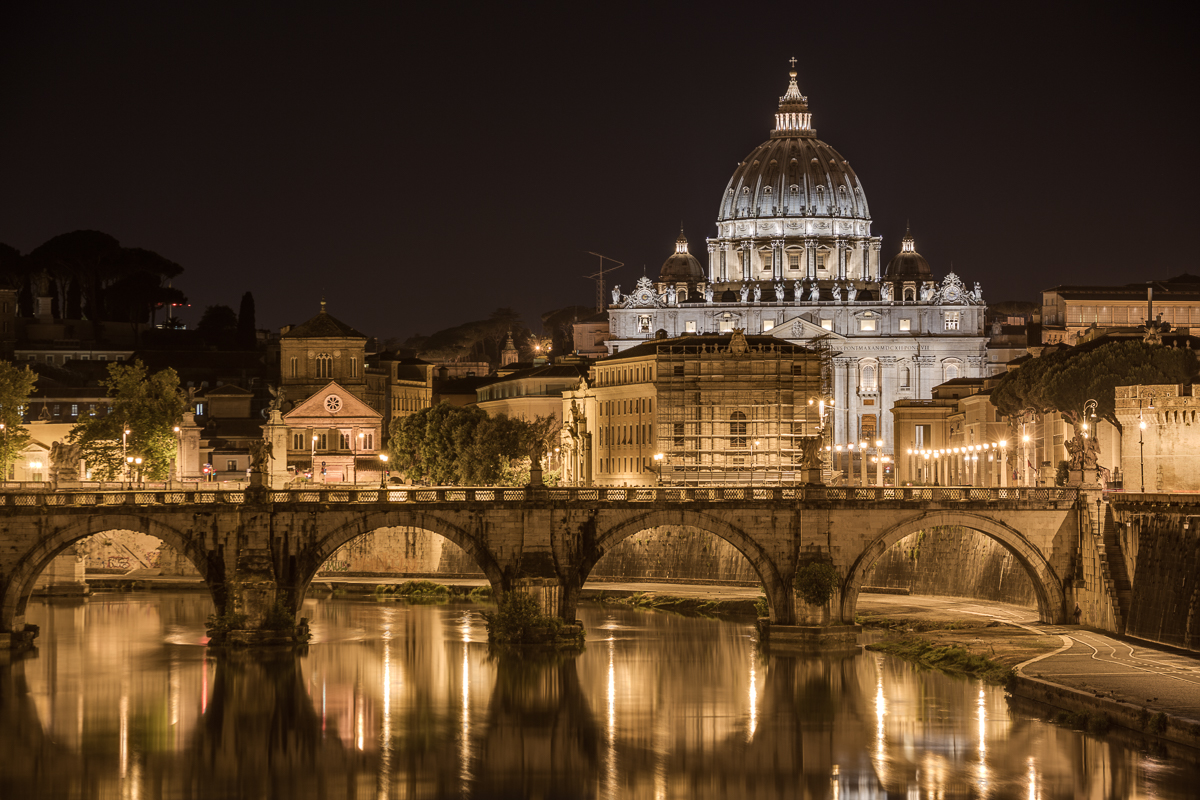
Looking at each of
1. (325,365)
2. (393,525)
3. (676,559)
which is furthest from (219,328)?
(393,525)

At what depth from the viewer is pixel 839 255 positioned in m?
198

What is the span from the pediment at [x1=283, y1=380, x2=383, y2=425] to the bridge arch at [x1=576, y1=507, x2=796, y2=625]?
49.6m

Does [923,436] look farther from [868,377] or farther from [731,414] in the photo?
[868,377]

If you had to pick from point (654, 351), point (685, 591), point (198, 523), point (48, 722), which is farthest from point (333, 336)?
point (48, 722)

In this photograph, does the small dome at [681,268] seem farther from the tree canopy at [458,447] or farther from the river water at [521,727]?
the river water at [521,727]

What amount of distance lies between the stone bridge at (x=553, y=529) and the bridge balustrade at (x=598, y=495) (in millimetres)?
87

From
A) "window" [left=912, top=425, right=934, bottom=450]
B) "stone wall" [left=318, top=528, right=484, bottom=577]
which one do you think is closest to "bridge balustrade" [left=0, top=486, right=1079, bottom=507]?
"stone wall" [left=318, top=528, right=484, bottom=577]

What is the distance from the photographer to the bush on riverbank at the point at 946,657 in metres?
59.2

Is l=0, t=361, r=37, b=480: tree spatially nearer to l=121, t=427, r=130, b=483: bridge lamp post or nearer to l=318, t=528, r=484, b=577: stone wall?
l=121, t=427, r=130, b=483: bridge lamp post

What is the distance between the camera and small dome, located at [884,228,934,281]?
188m

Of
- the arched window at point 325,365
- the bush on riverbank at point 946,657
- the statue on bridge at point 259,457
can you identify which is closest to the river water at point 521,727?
the bush on riverbank at point 946,657

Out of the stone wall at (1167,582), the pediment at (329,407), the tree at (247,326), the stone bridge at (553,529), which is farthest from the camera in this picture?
the tree at (247,326)

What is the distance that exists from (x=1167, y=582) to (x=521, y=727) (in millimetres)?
20060

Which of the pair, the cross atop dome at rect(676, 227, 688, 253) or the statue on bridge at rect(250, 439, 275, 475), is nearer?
the statue on bridge at rect(250, 439, 275, 475)
